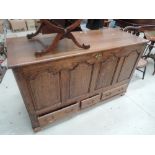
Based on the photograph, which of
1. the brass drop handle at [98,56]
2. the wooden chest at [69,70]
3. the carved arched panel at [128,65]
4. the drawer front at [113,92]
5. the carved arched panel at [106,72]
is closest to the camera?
the wooden chest at [69,70]

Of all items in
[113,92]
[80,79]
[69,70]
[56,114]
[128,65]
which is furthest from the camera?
[113,92]

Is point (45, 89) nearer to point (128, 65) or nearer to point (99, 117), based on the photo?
point (99, 117)

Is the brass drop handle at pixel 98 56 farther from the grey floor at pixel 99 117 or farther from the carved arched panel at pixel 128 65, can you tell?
the grey floor at pixel 99 117

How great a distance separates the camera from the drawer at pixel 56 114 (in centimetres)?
139

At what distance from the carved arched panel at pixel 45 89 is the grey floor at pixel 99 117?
1.42 ft

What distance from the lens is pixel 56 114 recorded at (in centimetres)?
145

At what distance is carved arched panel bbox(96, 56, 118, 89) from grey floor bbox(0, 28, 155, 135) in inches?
16.9

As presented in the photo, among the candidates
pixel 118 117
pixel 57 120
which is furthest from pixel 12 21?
pixel 118 117

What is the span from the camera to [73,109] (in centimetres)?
157

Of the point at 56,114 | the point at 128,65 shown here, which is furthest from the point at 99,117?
the point at 128,65

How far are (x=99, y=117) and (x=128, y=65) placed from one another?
76 centimetres

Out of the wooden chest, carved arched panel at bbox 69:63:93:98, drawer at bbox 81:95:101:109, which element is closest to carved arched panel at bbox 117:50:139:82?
the wooden chest

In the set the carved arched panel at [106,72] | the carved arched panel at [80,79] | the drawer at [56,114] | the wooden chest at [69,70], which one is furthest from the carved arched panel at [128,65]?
the drawer at [56,114]

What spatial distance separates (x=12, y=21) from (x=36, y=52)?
3.61 meters
